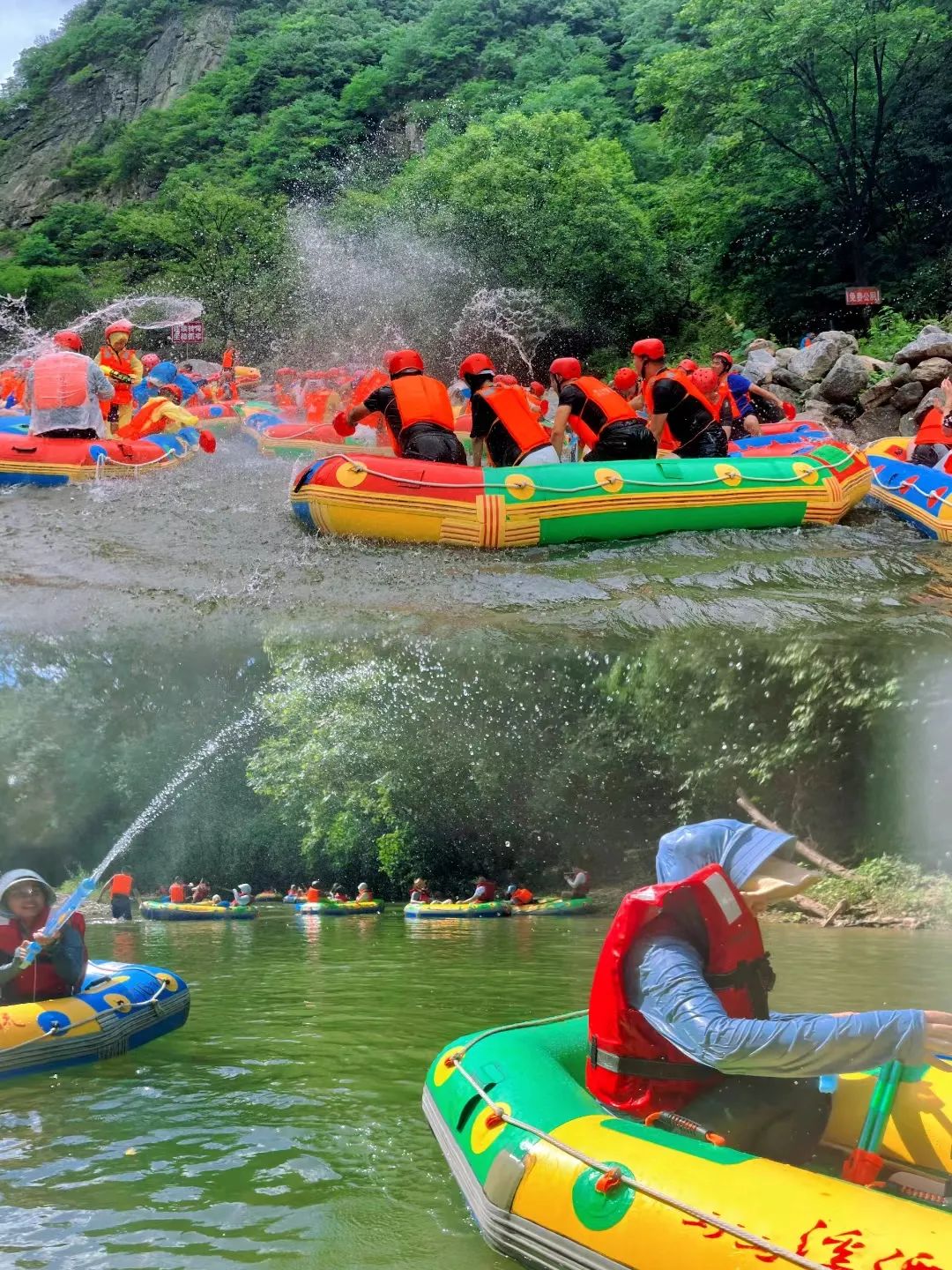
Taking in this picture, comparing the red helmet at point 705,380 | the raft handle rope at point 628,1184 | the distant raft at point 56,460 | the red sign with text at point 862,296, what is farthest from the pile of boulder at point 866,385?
the raft handle rope at point 628,1184

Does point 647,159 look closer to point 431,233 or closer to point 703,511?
point 431,233

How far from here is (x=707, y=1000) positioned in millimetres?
2459

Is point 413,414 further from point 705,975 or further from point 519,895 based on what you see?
point 705,975

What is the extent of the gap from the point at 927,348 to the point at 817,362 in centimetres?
125

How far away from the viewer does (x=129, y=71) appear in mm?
48938

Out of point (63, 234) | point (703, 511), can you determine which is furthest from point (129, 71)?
point (703, 511)

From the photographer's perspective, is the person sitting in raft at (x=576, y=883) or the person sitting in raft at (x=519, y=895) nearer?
the person sitting in raft at (x=576, y=883)

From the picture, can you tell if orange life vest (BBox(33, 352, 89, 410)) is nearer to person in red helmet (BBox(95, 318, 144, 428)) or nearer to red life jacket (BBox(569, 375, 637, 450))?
person in red helmet (BBox(95, 318, 144, 428))

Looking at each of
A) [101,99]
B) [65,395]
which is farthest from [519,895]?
[101,99]

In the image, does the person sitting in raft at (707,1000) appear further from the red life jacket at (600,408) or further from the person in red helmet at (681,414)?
the person in red helmet at (681,414)

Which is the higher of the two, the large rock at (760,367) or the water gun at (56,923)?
the large rock at (760,367)

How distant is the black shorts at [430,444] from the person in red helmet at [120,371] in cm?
383

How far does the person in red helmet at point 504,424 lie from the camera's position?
714 cm

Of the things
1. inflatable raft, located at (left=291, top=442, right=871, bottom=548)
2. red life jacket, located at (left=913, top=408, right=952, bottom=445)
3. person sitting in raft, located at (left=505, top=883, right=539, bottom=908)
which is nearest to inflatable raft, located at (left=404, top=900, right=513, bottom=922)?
person sitting in raft, located at (left=505, top=883, right=539, bottom=908)
